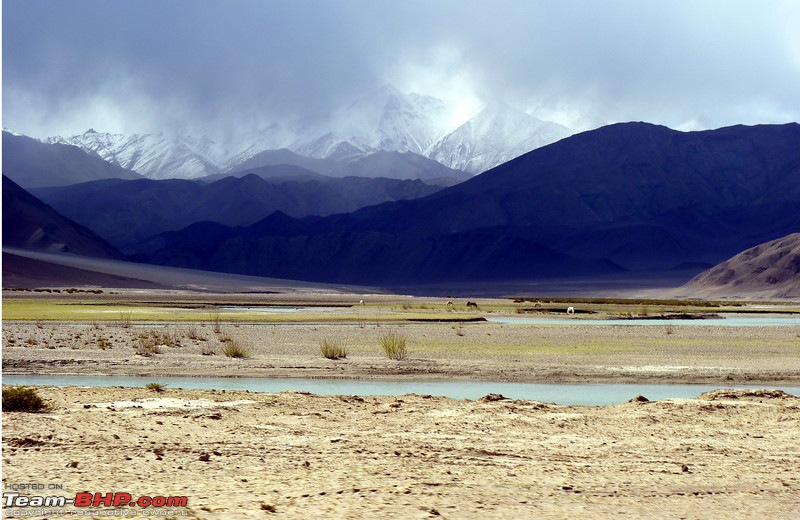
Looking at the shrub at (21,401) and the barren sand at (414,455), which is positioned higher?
the shrub at (21,401)

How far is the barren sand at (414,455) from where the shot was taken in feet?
30.8

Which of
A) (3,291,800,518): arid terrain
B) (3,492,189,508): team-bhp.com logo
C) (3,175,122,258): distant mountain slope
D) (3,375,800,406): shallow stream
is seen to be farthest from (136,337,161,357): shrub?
(3,175,122,258): distant mountain slope

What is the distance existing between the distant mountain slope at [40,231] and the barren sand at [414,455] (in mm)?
161481

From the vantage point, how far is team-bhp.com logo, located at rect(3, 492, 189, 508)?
8.20m

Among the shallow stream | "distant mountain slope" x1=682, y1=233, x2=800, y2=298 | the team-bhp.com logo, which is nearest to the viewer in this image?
the team-bhp.com logo

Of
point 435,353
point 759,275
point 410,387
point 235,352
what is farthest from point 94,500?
point 759,275

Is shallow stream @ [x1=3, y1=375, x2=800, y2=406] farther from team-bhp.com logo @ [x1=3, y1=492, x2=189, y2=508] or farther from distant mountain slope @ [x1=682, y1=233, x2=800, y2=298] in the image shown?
distant mountain slope @ [x1=682, y1=233, x2=800, y2=298]

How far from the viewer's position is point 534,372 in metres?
25.3

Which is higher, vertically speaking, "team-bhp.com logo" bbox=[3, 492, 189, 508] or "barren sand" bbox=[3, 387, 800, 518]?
"team-bhp.com logo" bbox=[3, 492, 189, 508]

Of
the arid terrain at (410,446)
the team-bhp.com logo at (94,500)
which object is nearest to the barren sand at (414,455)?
the arid terrain at (410,446)

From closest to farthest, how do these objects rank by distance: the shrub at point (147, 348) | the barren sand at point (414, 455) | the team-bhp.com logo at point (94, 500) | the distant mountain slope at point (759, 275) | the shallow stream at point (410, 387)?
the team-bhp.com logo at point (94, 500)
the barren sand at point (414, 455)
the shallow stream at point (410, 387)
the shrub at point (147, 348)
the distant mountain slope at point (759, 275)

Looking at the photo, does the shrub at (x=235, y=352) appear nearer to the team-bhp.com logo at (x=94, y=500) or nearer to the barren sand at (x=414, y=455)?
the barren sand at (x=414, y=455)

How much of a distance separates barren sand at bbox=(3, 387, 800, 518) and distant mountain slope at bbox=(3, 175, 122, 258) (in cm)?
16148

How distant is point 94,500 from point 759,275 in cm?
14020
